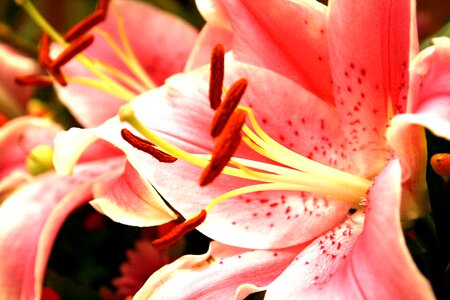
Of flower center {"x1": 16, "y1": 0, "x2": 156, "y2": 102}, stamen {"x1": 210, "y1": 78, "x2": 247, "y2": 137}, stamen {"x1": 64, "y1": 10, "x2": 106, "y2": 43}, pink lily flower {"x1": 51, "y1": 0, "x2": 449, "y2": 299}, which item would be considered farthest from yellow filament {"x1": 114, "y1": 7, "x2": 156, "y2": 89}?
stamen {"x1": 210, "y1": 78, "x2": 247, "y2": 137}

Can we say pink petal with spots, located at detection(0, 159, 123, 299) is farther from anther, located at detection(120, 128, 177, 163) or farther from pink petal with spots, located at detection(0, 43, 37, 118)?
pink petal with spots, located at detection(0, 43, 37, 118)

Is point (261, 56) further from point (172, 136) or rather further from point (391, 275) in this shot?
point (391, 275)

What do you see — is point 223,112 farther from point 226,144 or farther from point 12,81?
point 12,81

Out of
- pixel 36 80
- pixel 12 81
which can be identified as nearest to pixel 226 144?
pixel 36 80

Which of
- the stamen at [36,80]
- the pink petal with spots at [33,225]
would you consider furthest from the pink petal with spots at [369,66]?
the stamen at [36,80]

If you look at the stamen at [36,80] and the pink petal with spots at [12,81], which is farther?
the pink petal with spots at [12,81]

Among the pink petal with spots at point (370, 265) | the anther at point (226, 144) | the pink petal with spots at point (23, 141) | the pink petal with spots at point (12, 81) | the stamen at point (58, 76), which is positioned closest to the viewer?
the pink petal with spots at point (370, 265)

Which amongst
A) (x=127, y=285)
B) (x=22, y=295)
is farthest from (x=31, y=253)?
(x=127, y=285)

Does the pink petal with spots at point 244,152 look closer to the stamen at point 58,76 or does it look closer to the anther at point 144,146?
the anther at point 144,146
